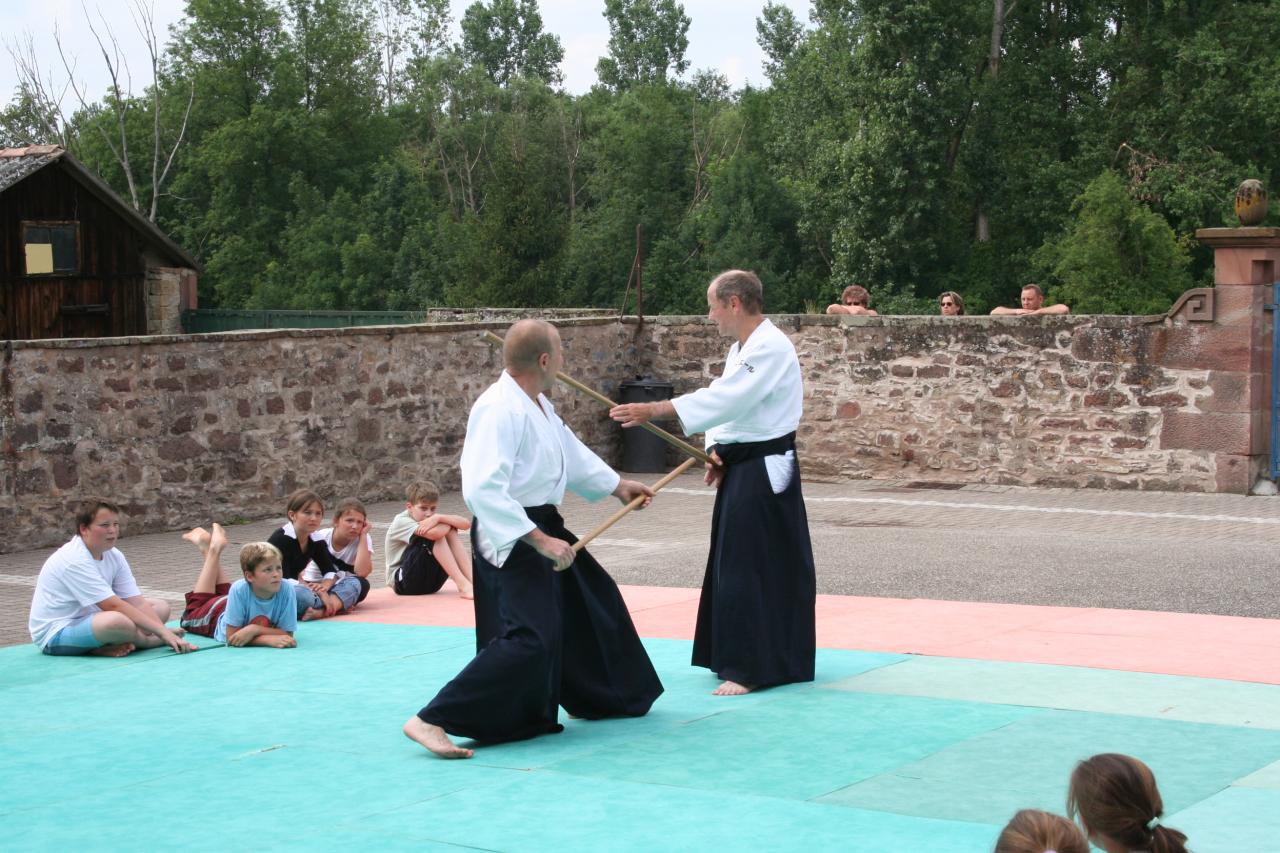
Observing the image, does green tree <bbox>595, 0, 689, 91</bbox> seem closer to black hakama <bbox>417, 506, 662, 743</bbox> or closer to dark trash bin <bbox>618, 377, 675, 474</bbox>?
dark trash bin <bbox>618, 377, 675, 474</bbox>

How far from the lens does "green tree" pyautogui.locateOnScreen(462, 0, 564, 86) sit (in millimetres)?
74375

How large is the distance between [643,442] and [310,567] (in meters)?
7.59

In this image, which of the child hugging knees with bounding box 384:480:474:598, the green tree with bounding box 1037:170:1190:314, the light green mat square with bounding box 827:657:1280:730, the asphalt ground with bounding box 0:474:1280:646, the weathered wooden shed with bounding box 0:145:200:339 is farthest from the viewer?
the green tree with bounding box 1037:170:1190:314

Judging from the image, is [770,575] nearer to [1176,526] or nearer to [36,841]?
[36,841]

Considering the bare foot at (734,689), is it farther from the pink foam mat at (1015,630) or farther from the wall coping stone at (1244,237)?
the wall coping stone at (1244,237)

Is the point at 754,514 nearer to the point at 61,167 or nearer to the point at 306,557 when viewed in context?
the point at 306,557

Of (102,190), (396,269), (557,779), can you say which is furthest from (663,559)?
(396,269)

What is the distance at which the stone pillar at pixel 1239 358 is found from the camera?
1285cm

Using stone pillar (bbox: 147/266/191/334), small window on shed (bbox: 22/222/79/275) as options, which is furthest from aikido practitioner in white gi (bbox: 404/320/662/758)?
stone pillar (bbox: 147/266/191/334)

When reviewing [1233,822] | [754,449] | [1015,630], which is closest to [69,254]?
[1015,630]

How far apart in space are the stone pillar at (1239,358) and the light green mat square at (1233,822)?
9014mm

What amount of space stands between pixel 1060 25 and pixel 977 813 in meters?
37.6

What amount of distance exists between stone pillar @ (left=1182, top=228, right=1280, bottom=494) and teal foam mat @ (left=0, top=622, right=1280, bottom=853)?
729cm

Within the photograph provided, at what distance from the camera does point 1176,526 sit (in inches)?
454
